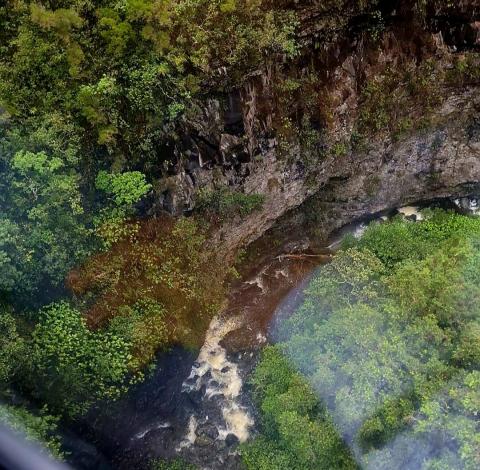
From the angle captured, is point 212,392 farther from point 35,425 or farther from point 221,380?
point 35,425

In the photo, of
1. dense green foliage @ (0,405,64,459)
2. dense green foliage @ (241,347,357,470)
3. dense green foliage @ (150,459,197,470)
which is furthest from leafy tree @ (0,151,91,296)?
dense green foliage @ (241,347,357,470)

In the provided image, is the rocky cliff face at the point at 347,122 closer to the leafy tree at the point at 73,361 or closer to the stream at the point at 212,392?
the stream at the point at 212,392

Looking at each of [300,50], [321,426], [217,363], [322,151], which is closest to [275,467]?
[321,426]

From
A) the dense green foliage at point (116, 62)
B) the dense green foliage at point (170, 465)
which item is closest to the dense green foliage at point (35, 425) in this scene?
the dense green foliage at point (170, 465)

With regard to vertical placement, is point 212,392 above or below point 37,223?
below

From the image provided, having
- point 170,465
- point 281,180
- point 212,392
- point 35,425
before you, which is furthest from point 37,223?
point 281,180
